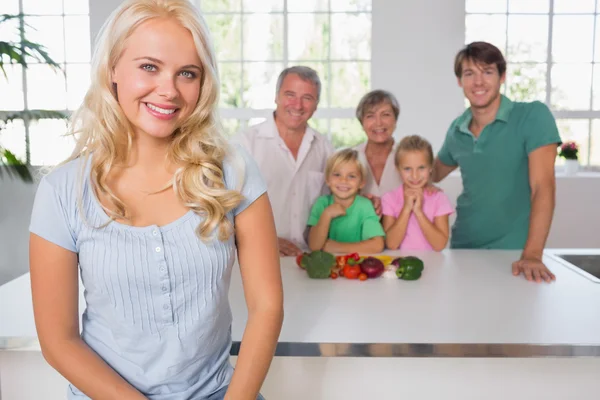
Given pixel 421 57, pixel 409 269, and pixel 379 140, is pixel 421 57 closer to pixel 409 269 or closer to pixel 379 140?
pixel 379 140

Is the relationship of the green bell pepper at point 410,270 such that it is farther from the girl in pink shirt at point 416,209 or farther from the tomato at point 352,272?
the girl in pink shirt at point 416,209

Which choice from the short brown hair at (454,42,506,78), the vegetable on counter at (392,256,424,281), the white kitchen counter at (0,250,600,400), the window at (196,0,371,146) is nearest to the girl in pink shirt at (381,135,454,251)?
the short brown hair at (454,42,506,78)

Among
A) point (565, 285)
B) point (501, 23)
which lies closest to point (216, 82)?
point (565, 285)

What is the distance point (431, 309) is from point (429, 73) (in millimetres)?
4364

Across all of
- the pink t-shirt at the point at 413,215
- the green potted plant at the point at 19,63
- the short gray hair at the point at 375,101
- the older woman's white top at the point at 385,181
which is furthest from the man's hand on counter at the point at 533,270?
the green potted plant at the point at 19,63

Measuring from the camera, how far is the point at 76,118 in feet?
4.40

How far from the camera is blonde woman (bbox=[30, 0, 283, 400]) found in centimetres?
123

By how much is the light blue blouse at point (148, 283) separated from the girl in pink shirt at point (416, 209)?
1.56m

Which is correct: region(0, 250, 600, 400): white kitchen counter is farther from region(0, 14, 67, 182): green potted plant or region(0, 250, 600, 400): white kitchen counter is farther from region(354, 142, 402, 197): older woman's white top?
region(0, 14, 67, 182): green potted plant

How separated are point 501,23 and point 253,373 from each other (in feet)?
18.2

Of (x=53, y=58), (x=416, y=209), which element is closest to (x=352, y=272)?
(x=416, y=209)

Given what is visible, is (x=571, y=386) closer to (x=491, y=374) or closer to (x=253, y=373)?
(x=491, y=374)

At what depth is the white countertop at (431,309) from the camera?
156 cm

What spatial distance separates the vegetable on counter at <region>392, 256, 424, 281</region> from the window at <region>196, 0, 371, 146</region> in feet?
13.5
